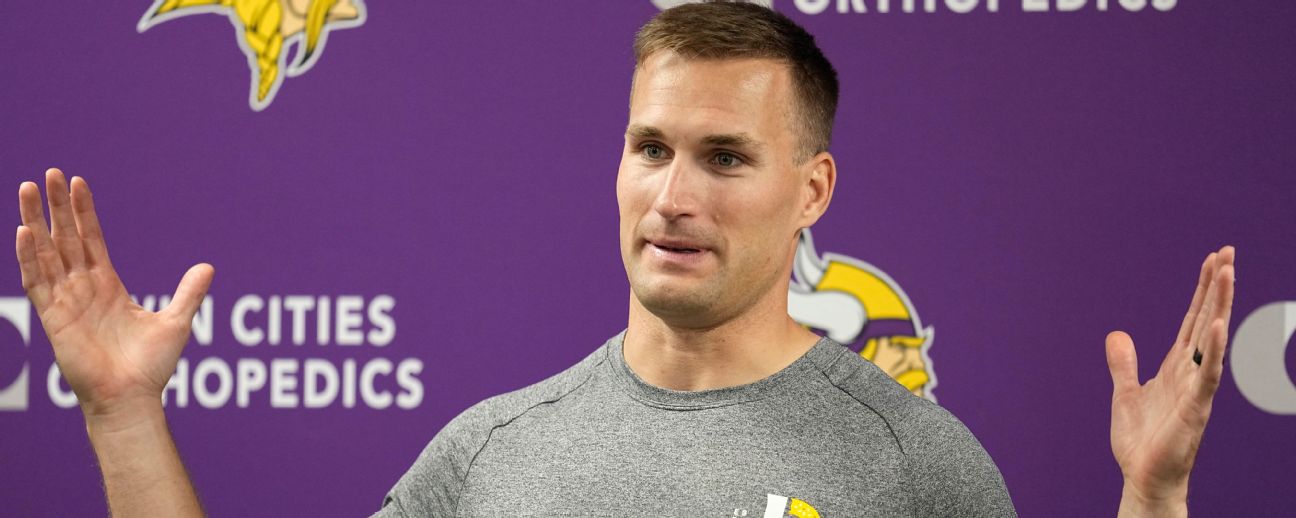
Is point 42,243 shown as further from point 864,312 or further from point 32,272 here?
Result: point 864,312

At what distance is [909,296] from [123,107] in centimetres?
133

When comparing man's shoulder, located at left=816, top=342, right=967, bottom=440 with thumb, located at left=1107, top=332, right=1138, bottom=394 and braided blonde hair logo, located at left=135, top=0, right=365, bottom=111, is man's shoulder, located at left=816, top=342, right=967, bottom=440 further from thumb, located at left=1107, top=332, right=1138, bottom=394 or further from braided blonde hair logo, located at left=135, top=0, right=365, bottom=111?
braided blonde hair logo, located at left=135, top=0, right=365, bottom=111

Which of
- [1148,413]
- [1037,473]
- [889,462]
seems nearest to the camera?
[1148,413]

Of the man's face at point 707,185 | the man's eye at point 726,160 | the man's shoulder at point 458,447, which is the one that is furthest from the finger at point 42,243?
the man's eye at point 726,160

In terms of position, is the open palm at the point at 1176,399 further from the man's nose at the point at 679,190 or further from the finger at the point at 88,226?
the finger at the point at 88,226

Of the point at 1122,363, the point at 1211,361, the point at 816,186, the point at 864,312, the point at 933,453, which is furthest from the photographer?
the point at 864,312

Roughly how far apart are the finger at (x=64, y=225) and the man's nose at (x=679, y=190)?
1.97 ft

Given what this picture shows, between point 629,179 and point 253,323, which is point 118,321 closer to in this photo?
point 629,179

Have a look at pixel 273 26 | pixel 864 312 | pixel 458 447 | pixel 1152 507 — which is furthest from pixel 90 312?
pixel 864 312

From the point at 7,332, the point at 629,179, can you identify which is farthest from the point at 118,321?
the point at 7,332

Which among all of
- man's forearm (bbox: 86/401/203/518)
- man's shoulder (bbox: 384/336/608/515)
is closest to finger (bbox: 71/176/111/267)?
man's forearm (bbox: 86/401/203/518)

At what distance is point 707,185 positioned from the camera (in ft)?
4.70

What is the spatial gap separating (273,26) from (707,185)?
1.10m

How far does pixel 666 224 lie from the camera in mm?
1417
